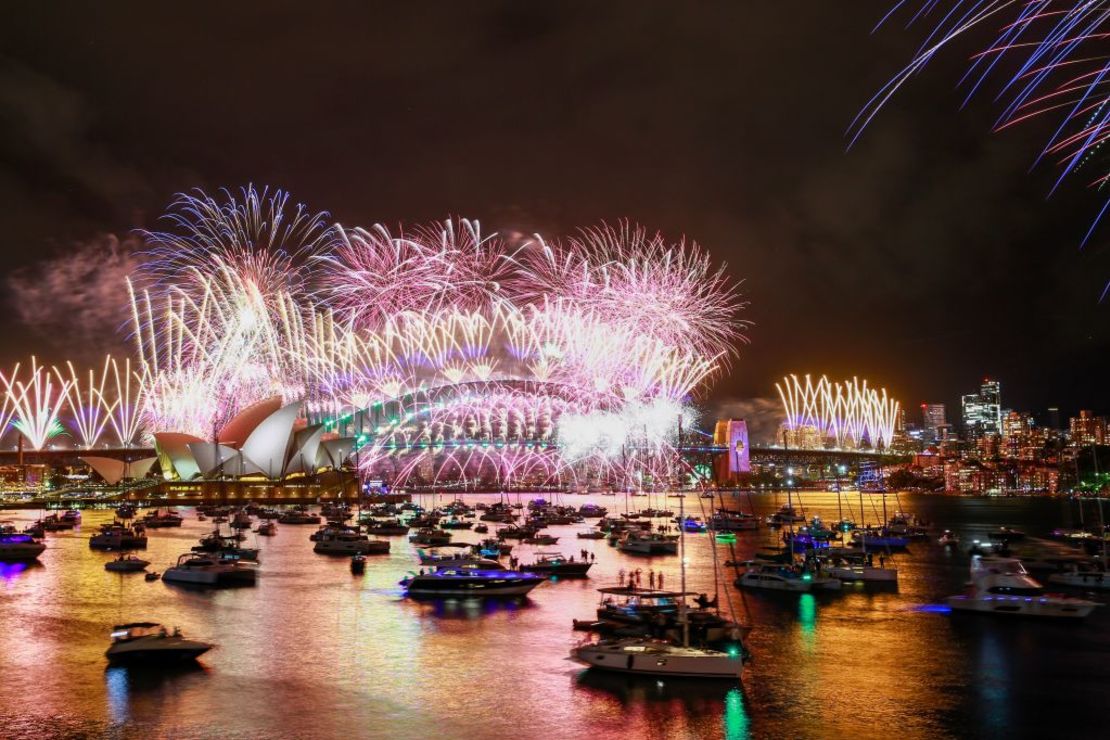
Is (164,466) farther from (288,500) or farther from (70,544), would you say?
(70,544)

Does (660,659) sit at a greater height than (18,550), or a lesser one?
lesser

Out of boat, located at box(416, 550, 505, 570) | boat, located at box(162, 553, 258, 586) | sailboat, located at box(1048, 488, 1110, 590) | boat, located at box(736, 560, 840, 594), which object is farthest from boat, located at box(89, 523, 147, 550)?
sailboat, located at box(1048, 488, 1110, 590)

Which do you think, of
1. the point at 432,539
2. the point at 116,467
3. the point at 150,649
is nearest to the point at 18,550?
the point at 432,539

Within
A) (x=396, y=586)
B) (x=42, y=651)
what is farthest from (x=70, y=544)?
(x=42, y=651)

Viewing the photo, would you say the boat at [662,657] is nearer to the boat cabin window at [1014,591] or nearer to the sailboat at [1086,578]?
the boat cabin window at [1014,591]

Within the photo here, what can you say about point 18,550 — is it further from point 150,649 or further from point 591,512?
point 591,512

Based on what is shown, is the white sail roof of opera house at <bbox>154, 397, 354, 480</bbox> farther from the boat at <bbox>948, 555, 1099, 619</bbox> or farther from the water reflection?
the boat at <bbox>948, 555, 1099, 619</bbox>
